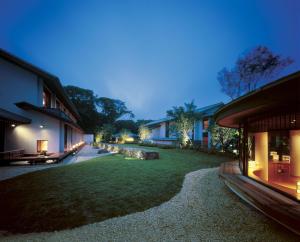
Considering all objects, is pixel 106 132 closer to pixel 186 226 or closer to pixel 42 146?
pixel 42 146

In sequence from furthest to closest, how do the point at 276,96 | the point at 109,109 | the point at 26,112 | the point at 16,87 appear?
the point at 109,109
the point at 16,87
the point at 26,112
the point at 276,96

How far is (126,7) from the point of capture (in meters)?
124

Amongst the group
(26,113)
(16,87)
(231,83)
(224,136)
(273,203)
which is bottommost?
(273,203)

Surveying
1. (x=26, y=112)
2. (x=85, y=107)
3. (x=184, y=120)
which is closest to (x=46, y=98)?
(x=26, y=112)

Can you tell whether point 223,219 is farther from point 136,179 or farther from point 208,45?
point 208,45

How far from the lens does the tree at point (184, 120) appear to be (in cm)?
2142

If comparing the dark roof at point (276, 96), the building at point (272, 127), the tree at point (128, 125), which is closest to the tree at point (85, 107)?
the tree at point (128, 125)

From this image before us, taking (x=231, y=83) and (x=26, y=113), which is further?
(x=231, y=83)

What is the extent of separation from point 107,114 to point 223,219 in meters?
49.1

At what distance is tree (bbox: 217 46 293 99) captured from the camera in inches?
742

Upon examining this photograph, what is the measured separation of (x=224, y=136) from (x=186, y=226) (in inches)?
567

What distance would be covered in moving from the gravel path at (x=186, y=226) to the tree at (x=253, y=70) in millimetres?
19556

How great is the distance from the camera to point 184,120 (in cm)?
2134

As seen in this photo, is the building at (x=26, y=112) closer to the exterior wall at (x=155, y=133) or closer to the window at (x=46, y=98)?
the window at (x=46, y=98)
